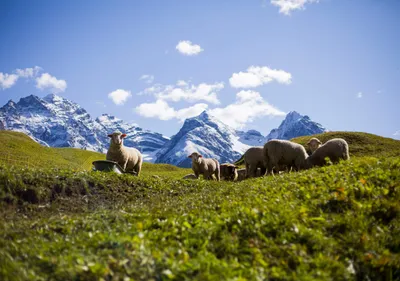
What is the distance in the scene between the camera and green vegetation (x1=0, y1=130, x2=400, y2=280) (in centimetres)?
479

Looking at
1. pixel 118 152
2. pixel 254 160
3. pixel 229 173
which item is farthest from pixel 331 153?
pixel 229 173

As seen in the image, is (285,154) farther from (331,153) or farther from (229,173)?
(229,173)

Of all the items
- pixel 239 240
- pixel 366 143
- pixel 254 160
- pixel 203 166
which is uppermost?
pixel 366 143

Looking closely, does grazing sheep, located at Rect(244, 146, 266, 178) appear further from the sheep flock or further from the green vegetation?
the green vegetation

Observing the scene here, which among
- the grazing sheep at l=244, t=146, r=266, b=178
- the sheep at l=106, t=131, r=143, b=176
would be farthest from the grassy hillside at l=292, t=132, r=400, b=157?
the sheep at l=106, t=131, r=143, b=176

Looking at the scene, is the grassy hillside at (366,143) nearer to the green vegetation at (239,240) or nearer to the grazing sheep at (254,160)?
the grazing sheep at (254,160)

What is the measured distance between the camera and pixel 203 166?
31891 millimetres

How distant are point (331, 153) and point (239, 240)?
1903 cm

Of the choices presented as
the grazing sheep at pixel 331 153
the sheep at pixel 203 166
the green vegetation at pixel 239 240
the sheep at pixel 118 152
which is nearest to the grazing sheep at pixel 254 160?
the sheep at pixel 203 166

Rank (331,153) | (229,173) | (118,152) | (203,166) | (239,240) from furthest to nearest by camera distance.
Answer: (229,173), (203,166), (118,152), (331,153), (239,240)

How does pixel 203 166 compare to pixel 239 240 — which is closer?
pixel 239 240

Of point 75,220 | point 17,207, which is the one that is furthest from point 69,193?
point 75,220

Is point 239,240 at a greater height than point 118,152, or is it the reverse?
point 118,152

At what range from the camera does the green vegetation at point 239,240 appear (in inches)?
189
